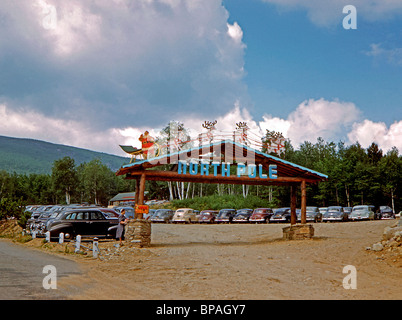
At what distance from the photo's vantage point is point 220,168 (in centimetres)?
1906

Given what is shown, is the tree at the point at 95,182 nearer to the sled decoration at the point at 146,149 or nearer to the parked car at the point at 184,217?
the parked car at the point at 184,217

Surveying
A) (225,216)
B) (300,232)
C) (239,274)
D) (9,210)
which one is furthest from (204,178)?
(9,210)

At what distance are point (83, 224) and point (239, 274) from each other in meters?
11.4

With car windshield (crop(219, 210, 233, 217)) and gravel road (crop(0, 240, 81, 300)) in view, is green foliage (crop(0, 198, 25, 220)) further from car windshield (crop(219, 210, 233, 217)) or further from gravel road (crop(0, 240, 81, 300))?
gravel road (crop(0, 240, 81, 300))

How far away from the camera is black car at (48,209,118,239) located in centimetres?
1936

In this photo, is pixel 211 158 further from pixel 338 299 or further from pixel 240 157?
pixel 338 299

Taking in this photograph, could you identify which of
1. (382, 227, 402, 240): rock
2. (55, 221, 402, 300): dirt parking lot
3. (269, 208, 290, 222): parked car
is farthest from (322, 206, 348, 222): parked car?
(382, 227, 402, 240): rock

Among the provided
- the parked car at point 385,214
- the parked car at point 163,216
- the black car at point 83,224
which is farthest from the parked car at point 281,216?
the black car at point 83,224

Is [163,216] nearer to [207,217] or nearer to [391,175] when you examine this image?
[207,217]

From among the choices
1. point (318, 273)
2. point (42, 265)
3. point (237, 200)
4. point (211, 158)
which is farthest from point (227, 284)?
point (237, 200)

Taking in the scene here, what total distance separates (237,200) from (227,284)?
44378 mm

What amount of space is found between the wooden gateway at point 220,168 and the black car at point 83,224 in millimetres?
3258

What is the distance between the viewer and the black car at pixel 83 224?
762 inches
